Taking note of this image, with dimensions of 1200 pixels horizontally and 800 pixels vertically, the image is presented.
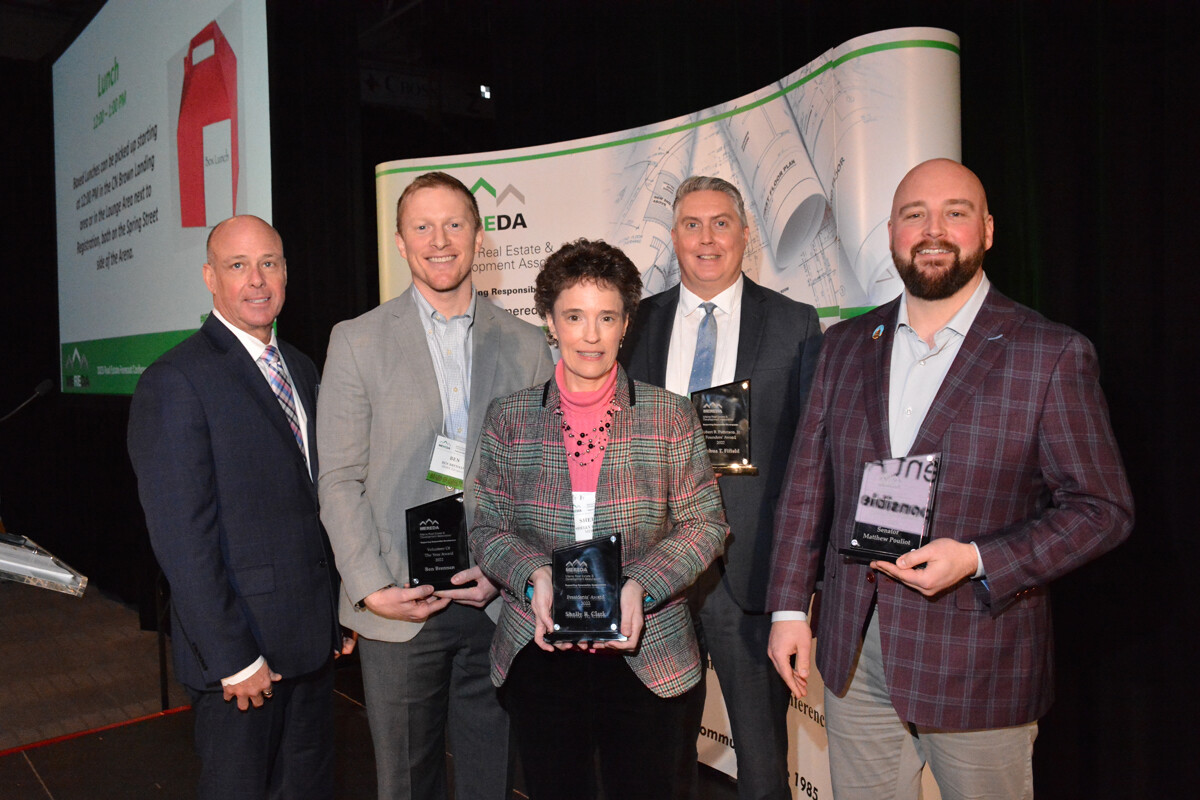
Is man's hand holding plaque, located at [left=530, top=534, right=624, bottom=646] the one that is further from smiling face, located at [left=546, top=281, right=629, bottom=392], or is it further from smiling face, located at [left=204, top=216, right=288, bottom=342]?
smiling face, located at [left=204, top=216, right=288, bottom=342]

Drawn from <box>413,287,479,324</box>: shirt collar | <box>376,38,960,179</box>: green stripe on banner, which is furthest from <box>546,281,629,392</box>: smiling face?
<box>376,38,960,179</box>: green stripe on banner

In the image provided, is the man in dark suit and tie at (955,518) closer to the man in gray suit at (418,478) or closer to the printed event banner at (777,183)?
the printed event banner at (777,183)

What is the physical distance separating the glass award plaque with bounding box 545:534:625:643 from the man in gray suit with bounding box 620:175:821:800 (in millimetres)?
666

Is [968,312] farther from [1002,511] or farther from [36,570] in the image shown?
[36,570]

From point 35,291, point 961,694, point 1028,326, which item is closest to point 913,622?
point 961,694

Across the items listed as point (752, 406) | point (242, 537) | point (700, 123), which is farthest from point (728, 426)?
point (700, 123)

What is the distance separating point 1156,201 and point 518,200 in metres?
2.41

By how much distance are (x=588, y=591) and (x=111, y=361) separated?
576 cm

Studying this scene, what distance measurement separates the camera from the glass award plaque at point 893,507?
1.50 m

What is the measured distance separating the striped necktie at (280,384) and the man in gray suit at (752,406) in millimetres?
954

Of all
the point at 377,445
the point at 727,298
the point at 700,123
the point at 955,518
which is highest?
the point at 700,123

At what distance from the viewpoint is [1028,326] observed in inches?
62.5

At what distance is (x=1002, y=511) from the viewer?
158 centimetres

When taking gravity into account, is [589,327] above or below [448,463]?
above
